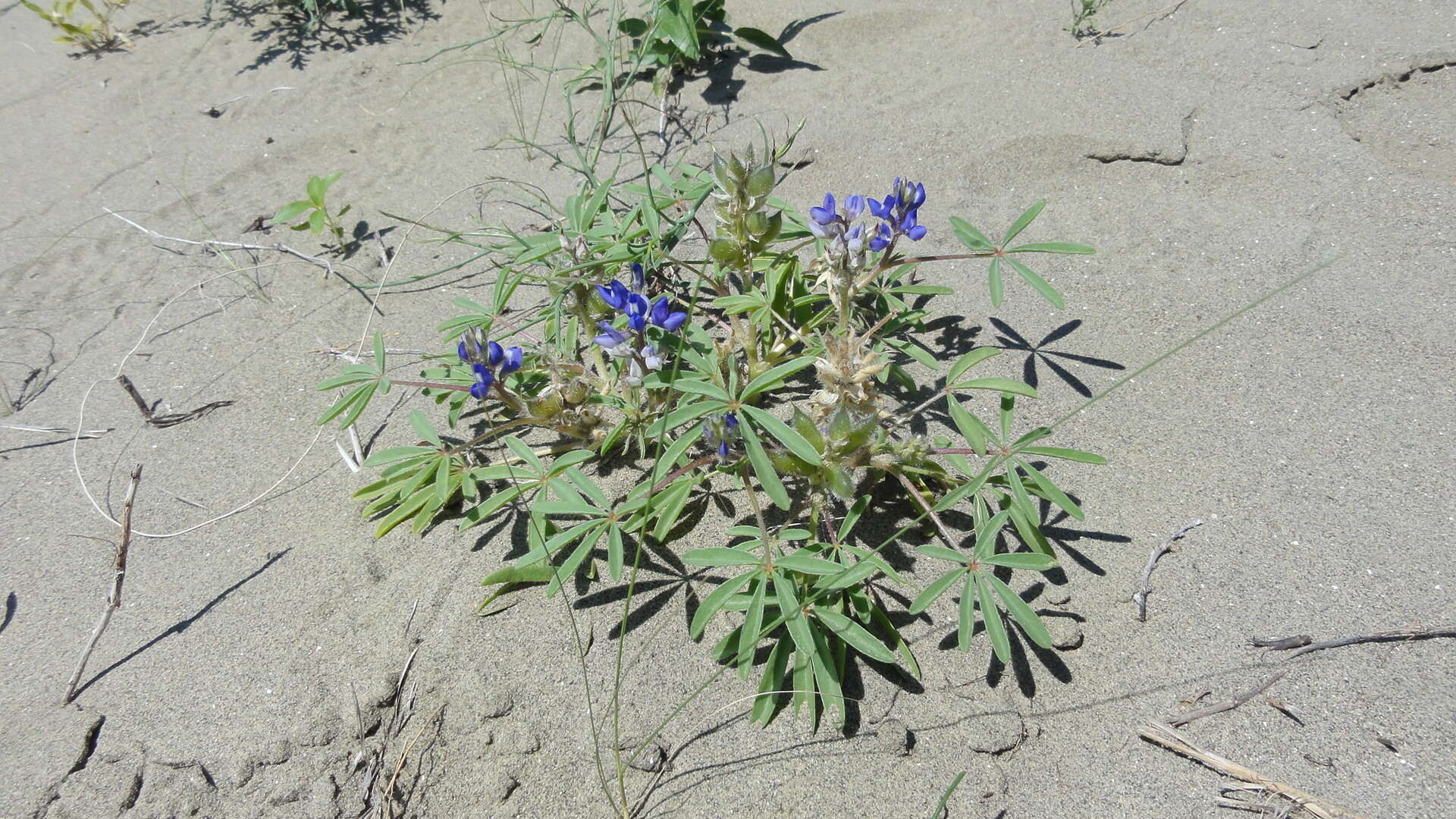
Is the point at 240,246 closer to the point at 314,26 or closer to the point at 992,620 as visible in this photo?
the point at 314,26

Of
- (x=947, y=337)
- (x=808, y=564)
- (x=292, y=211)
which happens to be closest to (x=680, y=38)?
(x=292, y=211)

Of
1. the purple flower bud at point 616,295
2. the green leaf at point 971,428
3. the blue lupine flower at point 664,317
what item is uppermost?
the purple flower bud at point 616,295

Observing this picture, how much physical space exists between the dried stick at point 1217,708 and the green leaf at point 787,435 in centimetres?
87

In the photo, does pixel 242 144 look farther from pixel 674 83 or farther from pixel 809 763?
pixel 809 763

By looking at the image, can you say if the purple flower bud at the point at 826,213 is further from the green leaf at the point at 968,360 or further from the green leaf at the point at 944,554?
the green leaf at the point at 944,554

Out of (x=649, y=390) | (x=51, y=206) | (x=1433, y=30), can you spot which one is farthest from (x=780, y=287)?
(x=51, y=206)

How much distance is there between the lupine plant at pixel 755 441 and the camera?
1.63 metres

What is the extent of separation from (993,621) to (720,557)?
1.77ft

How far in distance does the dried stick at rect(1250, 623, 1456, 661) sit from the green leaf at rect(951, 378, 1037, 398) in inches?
27.6

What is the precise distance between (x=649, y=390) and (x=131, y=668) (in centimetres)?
138

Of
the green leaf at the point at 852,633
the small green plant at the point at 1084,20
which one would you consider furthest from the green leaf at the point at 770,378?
the small green plant at the point at 1084,20

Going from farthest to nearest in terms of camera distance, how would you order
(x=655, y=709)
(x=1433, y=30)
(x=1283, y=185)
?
(x=1433, y=30) < (x=1283, y=185) < (x=655, y=709)

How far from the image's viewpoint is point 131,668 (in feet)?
6.21

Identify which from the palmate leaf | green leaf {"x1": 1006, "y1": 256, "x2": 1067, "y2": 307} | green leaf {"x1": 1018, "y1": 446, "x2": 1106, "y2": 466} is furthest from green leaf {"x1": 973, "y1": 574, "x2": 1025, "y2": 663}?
green leaf {"x1": 1006, "y1": 256, "x2": 1067, "y2": 307}
